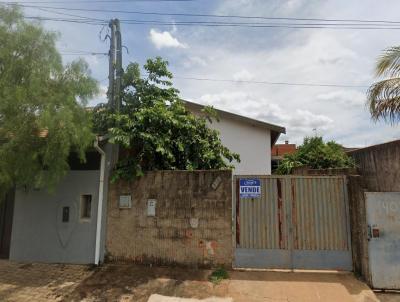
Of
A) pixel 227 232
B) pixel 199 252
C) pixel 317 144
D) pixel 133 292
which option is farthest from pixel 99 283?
pixel 317 144

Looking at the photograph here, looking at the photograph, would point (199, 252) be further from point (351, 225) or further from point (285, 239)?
point (351, 225)

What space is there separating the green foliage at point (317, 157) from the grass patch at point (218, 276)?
17.6ft

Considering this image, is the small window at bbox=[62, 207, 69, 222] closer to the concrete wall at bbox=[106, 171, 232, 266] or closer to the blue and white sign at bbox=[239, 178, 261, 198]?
the concrete wall at bbox=[106, 171, 232, 266]

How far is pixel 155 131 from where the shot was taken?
26.6 ft

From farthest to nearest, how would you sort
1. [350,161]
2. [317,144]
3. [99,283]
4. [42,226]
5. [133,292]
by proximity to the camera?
[317,144] → [350,161] → [42,226] → [99,283] → [133,292]

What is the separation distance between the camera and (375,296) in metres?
5.75

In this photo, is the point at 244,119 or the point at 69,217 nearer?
the point at 69,217

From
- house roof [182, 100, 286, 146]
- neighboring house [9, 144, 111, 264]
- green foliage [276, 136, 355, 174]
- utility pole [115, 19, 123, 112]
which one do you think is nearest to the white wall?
house roof [182, 100, 286, 146]

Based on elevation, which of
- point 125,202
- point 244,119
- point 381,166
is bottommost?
point 125,202

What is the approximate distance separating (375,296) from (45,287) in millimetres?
6189

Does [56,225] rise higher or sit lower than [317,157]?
lower

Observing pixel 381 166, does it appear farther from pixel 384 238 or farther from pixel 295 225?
pixel 295 225

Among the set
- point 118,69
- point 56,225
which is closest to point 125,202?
point 56,225

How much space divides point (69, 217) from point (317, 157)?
29.2 ft
